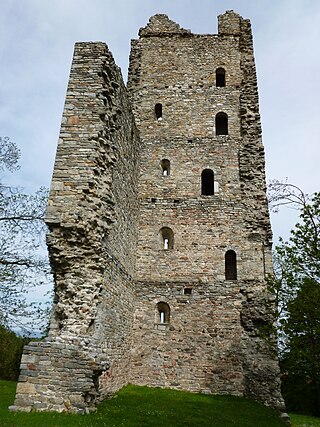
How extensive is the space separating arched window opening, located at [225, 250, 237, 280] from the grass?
3978 millimetres

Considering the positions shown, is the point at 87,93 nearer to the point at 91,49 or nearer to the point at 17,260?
the point at 91,49

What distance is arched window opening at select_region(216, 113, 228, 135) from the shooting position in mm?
16656

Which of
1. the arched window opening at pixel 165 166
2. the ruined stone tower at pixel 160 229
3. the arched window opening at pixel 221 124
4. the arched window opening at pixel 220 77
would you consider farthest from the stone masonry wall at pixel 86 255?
the arched window opening at pixel 220 77

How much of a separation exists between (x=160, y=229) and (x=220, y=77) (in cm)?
763

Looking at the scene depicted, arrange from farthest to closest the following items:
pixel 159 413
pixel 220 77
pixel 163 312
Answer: pixel 220 77, pixel 163 312, pixel 159 413

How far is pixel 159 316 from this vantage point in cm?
1370

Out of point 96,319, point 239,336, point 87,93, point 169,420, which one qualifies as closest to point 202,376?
point 239,336

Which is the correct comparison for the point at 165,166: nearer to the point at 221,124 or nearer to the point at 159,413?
the point at 221,124

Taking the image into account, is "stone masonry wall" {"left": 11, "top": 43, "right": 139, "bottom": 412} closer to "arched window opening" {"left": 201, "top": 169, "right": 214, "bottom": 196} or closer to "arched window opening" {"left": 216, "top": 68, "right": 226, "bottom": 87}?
"arched window opening" {"left": 201, "top": 169, "right": 214, "bottom": 196}

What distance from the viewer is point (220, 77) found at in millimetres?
17703

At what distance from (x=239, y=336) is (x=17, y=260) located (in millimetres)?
9067

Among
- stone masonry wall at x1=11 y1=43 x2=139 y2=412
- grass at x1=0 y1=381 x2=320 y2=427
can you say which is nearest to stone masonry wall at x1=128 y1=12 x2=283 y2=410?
grass at x1=0 y1=381 x2=320 y2=427

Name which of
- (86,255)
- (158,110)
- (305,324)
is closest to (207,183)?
(158,110)

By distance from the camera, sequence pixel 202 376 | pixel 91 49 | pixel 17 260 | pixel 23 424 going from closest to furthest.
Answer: pixel 23 424
pixel 91 49
pixel 202 376
pixel 17 260
